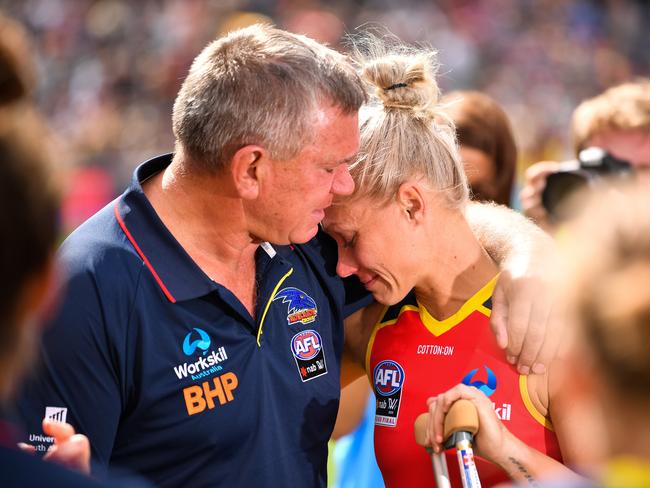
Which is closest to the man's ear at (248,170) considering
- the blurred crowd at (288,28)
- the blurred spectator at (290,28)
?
the blurred crowd at (288,28)

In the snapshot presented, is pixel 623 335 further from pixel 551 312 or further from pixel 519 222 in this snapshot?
pixel 519 222

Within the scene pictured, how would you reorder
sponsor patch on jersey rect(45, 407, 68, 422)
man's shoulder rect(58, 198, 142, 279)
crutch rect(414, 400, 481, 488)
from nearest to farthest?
crutch rect(414, 400, 481, 488), sponsor patch on jersey rect(45, 407, 68, 422), man's shoulder rect(58, 198, 142, 279)

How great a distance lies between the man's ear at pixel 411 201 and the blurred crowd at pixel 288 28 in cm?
1235

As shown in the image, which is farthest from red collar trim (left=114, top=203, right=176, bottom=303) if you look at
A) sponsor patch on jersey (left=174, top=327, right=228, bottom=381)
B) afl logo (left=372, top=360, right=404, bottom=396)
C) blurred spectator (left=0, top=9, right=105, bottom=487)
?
blurred spectator (left=0, top=9, right=105, bottom=487)

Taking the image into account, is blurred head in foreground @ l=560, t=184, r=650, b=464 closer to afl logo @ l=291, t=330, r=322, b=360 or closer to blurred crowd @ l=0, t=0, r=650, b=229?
afl logo @ l=291, t=330, r=322, b=360

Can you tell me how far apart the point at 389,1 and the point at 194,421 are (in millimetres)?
15453

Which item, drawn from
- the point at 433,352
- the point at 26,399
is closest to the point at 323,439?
the point at 433,352

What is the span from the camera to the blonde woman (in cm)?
78

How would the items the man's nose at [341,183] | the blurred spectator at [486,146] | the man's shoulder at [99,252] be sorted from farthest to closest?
the blurred spectator at [486,146] < the man's nose at [341,183] < the man's shoulder at [99,252]

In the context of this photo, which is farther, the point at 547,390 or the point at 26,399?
the point at 547,390

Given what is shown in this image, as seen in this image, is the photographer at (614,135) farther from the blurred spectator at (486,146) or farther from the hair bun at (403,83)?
the hair bun at (403,83)

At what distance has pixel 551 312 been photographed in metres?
2.84

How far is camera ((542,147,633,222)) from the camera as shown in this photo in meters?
3.81

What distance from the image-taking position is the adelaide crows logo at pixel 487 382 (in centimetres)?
298
